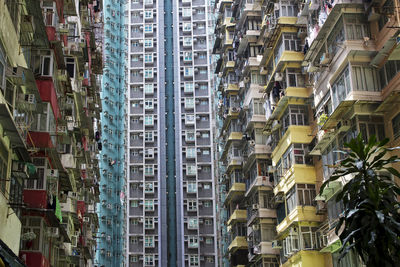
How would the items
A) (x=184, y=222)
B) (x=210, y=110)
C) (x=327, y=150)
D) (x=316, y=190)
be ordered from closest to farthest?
(x=327, y=150), (x=316, y=190), (x=184, y=222), (x=210, y=110)

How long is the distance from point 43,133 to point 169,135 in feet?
179

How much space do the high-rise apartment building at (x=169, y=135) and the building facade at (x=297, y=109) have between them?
22498 millimetres

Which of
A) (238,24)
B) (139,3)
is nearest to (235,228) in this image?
(238,24)

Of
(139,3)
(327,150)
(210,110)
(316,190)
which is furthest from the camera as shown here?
(139,3)

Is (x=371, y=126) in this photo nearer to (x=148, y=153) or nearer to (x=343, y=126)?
(x=343, y=126)

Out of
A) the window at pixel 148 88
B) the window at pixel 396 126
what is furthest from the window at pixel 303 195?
the window at pixel 148 88

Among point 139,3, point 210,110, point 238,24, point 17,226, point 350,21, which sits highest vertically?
point 139,3

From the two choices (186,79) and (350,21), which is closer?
(350,21)

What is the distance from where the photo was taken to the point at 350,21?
30.3 meters

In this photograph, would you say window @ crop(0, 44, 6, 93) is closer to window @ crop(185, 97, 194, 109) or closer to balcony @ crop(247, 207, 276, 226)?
balcony @ crop(247, 207, 276, 226)

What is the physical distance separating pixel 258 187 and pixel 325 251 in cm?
1139

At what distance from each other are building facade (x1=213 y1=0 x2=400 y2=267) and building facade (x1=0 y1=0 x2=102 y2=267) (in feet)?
38.6

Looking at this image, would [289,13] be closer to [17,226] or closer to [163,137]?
[17,226]

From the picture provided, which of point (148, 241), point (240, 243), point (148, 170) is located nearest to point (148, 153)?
point (148, 170)
